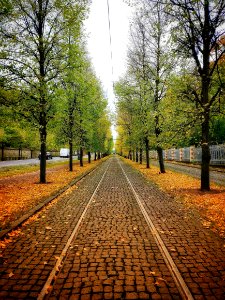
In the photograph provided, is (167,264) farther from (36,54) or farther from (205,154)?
(36,54)

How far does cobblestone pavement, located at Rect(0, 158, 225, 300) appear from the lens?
3689mm

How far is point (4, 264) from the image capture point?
4.51 meters

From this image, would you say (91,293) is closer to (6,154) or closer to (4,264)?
(4,264)

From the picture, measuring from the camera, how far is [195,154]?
3509 cm

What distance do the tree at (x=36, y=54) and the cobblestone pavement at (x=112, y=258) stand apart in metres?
6.39

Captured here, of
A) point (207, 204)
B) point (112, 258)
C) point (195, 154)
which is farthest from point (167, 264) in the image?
point (195, 154)

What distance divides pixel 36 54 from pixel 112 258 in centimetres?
1188

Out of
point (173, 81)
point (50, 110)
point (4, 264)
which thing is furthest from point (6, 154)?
point (4, 264)

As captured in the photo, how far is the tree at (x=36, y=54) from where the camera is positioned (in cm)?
1210

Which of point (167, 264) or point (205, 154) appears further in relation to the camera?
point (205, 154)

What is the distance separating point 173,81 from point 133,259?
940 cm

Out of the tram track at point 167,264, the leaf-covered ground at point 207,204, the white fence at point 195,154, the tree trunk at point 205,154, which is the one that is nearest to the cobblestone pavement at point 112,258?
the tram track at point 167,264

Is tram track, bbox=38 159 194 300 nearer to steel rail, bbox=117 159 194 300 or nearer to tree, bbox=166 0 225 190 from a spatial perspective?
steel rail, bbox=117 159 194 300

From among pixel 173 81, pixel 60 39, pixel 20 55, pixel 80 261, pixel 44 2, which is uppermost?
pixel 44 2
